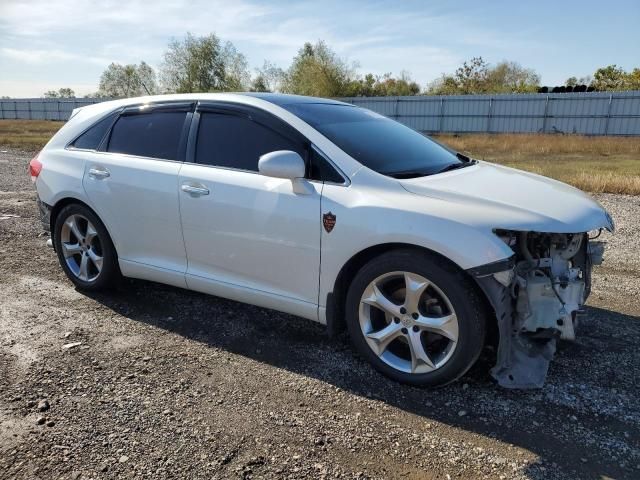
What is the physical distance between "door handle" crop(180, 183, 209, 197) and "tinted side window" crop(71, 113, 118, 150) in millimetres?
1263

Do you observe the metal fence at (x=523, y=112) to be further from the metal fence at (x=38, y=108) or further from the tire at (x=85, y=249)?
the tire at (x=85, y=249)

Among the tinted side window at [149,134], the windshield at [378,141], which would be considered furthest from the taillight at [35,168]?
the windshield at [378,141]

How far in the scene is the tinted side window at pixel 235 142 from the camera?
3.69 metres

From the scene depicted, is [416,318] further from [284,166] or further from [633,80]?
[633,80]

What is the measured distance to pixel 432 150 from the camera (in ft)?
13.6

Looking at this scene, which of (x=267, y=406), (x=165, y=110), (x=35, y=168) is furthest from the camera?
(x=35, y=168)

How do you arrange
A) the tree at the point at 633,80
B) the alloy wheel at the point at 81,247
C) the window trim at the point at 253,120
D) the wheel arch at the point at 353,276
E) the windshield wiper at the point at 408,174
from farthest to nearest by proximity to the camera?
the tree at the point at 633,80
the alloy wheel at the point at 81,247
the window trim at the point at 253,120
the windshield wiper at the point at 408,174
the wheel arch at the point at 353,276

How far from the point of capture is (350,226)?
3.19 m

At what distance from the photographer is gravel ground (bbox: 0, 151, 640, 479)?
253 cm

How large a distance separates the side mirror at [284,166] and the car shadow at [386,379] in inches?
45.9

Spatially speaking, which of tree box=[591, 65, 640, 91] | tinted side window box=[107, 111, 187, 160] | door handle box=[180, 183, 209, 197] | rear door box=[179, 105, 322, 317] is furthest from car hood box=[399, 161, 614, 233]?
tree box=[591, 65, 640, 91]

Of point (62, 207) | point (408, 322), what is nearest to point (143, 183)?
point (62, 207)

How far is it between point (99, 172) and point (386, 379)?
2911 mm

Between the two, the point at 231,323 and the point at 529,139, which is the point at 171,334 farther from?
the point at 529,139
